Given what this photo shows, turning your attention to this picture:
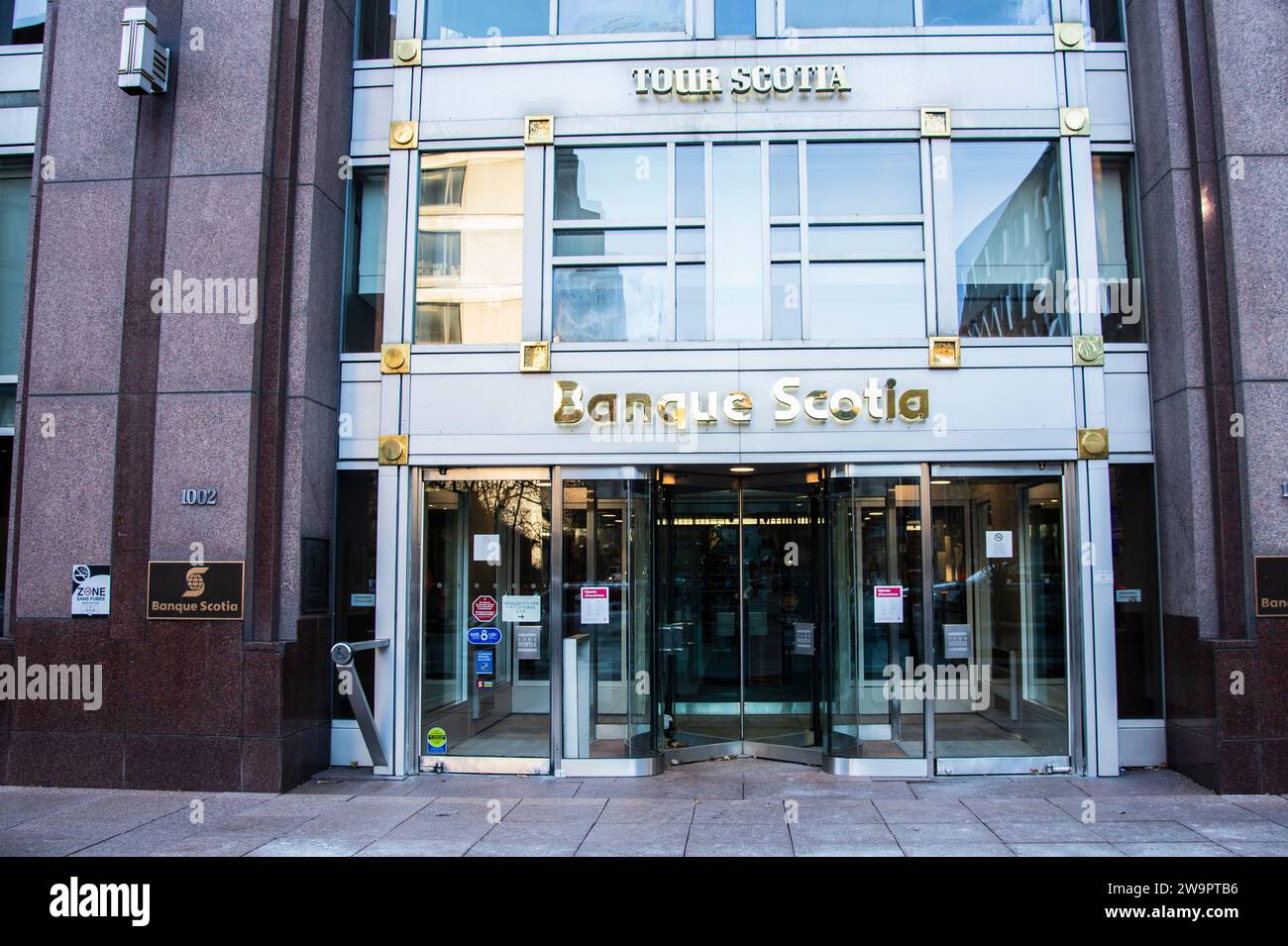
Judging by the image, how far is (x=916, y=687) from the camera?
30.2ft

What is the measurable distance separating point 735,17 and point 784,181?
1872 mm

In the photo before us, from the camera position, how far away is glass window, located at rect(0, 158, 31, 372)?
410 inches

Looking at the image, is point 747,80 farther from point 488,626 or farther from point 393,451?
point 488,626

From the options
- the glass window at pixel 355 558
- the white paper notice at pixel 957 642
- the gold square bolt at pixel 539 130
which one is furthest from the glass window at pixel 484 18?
the white paper notice at pixel 957 642

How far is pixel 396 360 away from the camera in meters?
9.79

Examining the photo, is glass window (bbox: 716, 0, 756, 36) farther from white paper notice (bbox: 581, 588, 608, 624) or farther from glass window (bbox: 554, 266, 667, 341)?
white paper notice (bbox: 581, 588, 608, 624)

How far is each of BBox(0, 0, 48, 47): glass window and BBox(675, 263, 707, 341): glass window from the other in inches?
298

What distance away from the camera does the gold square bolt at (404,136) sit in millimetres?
10000

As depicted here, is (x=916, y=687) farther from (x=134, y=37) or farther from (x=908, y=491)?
(x=134, y=37)

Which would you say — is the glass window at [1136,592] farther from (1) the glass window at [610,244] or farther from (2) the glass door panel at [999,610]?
(1) the glass window at [610,244]

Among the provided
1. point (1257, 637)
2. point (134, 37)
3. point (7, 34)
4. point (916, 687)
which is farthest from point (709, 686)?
point (7, 34)

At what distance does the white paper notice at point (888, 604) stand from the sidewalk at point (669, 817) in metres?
1.53

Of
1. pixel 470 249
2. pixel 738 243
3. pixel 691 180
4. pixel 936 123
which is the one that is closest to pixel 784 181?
pixel 738 243

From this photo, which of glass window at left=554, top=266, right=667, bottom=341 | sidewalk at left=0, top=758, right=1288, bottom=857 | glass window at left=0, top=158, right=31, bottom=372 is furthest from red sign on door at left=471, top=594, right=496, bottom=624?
glass window at left=0, top=158, right=31, bottom=372
